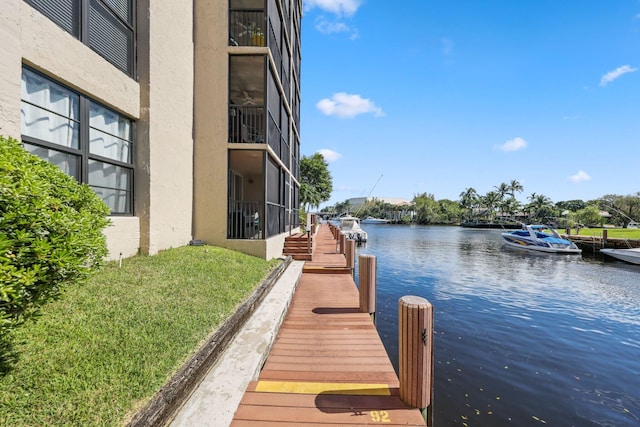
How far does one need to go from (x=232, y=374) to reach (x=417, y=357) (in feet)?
6.99

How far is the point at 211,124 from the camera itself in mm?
9391

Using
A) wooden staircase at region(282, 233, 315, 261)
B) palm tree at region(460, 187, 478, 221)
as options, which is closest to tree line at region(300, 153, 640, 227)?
palm tree at region(460, 187, 478, 221)

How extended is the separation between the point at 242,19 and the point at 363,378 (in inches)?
475

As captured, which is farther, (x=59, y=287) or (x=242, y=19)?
(x=242, y=19)

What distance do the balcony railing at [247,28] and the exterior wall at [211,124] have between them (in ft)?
2.97

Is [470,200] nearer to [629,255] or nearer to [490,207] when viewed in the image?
[490,207]

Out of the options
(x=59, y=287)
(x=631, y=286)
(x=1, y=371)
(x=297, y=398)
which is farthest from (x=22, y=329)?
(x=631, y=286)

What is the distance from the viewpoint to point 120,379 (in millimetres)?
2650

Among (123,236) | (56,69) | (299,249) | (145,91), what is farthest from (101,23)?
(299,249)

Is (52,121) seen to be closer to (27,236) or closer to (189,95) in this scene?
(27,236)

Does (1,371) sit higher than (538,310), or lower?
higher

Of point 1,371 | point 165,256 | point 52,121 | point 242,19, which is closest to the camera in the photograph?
point 1,371

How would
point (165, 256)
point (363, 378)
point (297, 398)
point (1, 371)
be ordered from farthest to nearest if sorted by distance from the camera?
1. point (165, 256)
2. point (363, 378)
3. point (297, 398)
4. point (1, 371)

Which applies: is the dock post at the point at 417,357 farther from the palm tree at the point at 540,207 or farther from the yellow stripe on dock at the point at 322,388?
the palm tree at the point at 540,207
